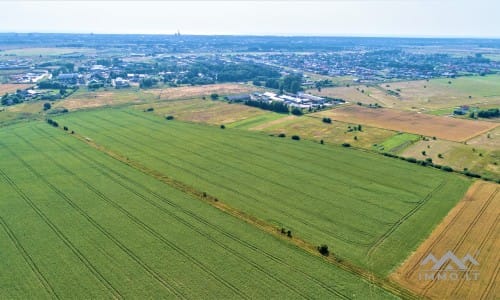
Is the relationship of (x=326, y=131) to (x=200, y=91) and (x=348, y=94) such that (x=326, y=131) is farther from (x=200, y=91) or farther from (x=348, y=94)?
(x=200, y=91)

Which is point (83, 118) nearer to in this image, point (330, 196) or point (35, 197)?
point (35, 197)

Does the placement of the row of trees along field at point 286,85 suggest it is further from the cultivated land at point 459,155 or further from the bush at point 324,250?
the bush at point 324,250

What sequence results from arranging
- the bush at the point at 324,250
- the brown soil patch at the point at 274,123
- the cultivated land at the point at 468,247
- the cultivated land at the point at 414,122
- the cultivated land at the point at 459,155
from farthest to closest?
1. the brown soil patch at the point at 274,123
2. the cultivated land at the point at 414,122
3. the cultivated land at the point at 459,155
4. the bush at the point at 324,250
5. the cultivated land at the point at 468,247

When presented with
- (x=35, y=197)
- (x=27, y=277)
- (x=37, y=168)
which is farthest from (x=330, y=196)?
(x=37, y=168)

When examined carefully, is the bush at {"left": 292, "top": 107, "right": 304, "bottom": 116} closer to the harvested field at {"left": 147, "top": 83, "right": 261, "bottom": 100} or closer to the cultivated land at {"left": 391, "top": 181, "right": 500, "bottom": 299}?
the harvested field at {"left": 147, "top": 83, "right": 261, "bottom": 100}

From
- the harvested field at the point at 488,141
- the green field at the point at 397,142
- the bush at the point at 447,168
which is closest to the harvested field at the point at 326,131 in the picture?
the green field at the point at 397,142
